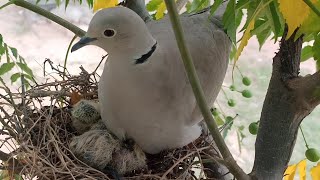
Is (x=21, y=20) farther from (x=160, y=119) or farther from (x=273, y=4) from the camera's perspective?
(x=273, y=4)

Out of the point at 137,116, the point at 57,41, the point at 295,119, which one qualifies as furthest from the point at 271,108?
the point at 57,41

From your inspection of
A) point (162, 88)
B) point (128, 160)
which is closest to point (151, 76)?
point (162, 88)

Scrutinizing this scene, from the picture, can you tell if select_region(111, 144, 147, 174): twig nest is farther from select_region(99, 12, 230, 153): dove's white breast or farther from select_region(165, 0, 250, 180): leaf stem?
select_region(165, 0, 250, 180): leaf stem

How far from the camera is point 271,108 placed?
0.59 meters

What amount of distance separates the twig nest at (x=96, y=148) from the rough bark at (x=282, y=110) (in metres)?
0.18

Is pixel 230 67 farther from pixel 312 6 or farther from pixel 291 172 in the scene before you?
pixel 312 6

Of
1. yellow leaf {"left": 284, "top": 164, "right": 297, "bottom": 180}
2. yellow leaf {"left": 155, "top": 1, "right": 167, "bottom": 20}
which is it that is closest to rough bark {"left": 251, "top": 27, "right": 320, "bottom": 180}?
yellow leaf {"left": 284, "top": 164, "right": 297, "bottom": 180}

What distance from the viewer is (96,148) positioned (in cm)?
65

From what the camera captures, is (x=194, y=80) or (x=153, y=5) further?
(x=153, y=5)

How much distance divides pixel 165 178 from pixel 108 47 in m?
0.18

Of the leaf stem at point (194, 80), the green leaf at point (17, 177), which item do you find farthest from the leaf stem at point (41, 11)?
the leaf stem at point (194, 80)

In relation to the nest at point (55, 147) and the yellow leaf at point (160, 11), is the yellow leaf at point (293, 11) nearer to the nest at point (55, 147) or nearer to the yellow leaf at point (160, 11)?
the nest at point (55, 147)

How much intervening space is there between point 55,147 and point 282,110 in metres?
0.28

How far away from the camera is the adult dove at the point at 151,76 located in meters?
0.57
